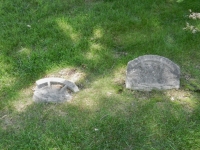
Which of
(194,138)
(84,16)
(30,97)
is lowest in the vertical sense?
(194,138)

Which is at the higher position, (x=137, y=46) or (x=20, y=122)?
(x=137, y=46)

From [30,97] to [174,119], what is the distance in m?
1.77

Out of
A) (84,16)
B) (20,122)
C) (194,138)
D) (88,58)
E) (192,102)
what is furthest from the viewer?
(84,16)

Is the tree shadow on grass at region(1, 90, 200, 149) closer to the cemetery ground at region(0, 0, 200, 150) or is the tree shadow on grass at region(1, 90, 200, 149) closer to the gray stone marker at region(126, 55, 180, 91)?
the cemetery ground at region(0, 0, 200, 150)

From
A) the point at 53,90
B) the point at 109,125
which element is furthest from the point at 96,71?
the point at 109,125

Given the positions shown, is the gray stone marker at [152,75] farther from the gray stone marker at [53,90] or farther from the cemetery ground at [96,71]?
the gray stone marker at [53,90]

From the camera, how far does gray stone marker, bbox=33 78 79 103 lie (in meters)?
3.50

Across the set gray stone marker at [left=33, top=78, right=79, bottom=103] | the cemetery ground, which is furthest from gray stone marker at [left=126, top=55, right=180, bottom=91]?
gray stone marker at [left=33, top=78, right=79, bottom=103]

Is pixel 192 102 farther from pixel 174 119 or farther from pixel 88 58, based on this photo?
pixel 88 58

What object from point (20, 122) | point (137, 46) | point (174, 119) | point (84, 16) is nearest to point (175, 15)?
point (137, 46)

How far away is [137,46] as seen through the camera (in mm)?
4402

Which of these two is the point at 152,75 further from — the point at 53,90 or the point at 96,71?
the point at 53,90

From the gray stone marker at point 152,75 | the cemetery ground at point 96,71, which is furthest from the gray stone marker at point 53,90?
the gray stone marker at point 152,75

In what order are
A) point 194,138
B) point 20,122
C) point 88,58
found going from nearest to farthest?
point 194,138 < point 20,122 < point 88,58
